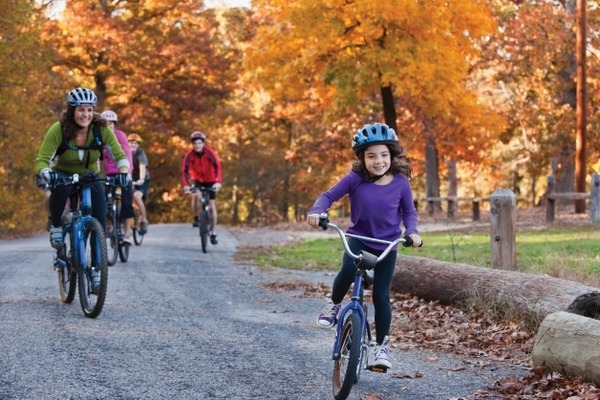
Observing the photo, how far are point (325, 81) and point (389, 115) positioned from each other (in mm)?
2834

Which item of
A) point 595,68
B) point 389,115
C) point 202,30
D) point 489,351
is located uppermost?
point 202,30

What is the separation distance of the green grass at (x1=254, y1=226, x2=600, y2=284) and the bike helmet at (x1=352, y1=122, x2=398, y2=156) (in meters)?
4.46

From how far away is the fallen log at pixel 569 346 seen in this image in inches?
226

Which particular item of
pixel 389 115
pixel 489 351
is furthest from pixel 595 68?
pixel 489 351

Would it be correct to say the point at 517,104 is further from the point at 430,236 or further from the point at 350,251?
the point at 350,251

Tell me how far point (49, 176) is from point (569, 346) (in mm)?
4822

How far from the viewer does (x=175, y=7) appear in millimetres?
34000

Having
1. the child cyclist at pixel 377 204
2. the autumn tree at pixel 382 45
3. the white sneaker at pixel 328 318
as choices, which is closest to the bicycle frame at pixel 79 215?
the white sneaker at pixel 328 318

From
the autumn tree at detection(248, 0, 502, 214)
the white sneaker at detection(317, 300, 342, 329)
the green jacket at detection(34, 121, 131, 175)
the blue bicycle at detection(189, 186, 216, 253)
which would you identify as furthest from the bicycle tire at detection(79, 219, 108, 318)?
the autumn tree at detection(248, 0, 502, 214)

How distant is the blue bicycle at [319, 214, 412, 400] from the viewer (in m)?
5.44

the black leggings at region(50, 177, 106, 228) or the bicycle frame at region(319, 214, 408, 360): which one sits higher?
the black leggings at region(50, 177, 106, 228)

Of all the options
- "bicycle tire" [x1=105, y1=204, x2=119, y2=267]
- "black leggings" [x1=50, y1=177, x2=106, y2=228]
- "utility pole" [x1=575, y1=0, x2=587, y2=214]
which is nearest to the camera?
"black leggings" [x1=50, y1=177, x2=106, y2=228]

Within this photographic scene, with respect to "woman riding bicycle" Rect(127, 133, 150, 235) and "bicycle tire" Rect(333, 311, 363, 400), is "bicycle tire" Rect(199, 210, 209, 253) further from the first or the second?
"bicycle tire" Rect(333, 311, 363, 400)

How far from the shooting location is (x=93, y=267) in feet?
26.3
